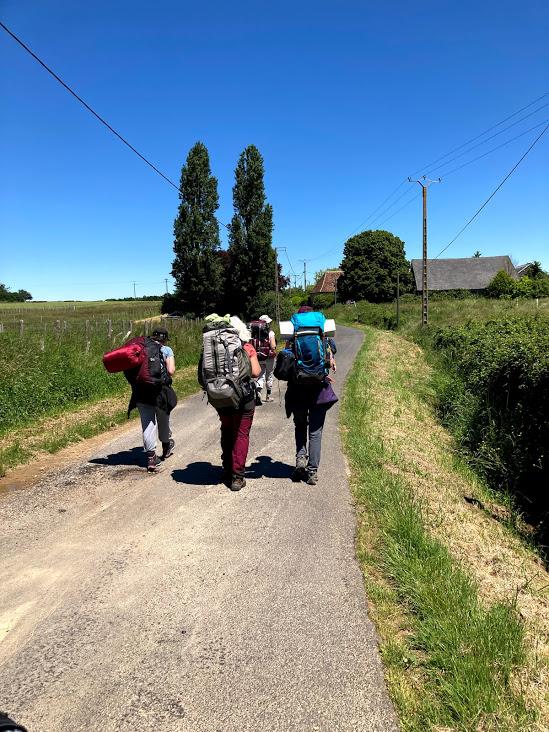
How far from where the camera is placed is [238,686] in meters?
2.37

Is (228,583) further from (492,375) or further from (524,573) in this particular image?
(492,375)

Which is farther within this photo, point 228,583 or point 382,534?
point 382,534

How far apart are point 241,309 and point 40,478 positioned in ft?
130

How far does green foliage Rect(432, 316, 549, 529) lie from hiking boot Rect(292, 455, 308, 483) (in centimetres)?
348

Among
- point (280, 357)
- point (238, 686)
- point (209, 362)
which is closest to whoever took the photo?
point (238, 686)

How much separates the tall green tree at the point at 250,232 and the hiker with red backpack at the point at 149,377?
37.4 meters

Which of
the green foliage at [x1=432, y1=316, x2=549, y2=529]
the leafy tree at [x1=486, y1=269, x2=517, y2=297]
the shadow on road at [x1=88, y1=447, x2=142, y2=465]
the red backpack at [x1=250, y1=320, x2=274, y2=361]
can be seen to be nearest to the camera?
the shadow on road at [x1=88, y1=447, x2=142, y2=465]

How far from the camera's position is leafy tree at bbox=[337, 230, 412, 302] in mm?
71188

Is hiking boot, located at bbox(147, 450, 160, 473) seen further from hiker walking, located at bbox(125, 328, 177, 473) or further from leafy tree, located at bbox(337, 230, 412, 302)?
leafy tree, located at bbox(337, 230, 412, 302)

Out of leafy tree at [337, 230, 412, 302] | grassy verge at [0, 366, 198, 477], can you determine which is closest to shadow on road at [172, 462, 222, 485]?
grassy verge at [0, 366, 198, 477]

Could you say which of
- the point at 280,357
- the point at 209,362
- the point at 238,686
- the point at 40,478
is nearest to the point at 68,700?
the point at 238,686

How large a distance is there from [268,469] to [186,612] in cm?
299

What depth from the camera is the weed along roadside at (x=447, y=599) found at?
2271 mm

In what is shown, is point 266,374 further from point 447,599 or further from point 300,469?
point 447,599
